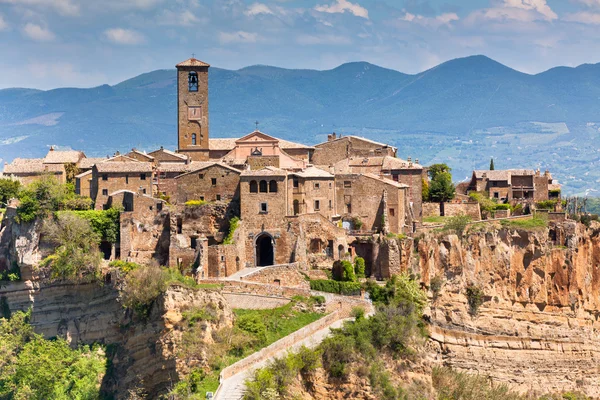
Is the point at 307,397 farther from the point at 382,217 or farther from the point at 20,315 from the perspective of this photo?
the point at 20,315

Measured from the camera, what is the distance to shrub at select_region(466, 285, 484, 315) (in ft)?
219

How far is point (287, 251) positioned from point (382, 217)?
7635 mm

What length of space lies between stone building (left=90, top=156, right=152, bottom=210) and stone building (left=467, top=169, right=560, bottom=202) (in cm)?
2895

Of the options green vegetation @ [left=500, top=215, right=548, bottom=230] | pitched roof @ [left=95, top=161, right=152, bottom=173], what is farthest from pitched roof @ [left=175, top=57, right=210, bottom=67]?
green vegetation @ [left=500, top=215, right=548, bottom=230]

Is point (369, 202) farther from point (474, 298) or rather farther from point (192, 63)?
point (192, 63)

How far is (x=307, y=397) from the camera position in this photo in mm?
48594

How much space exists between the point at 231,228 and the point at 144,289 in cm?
757

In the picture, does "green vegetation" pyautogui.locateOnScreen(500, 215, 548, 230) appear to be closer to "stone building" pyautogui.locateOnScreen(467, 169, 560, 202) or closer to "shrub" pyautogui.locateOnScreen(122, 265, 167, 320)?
"stone building" pyautogui.locateOnScreen(467, 169, 560, 202)

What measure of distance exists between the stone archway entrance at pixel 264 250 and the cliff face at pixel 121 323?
6.67 meters

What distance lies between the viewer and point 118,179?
2516 inches

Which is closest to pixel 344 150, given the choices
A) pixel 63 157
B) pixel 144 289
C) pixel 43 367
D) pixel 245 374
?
pixel 63 157

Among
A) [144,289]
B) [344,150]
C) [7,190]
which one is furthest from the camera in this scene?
[344,150]

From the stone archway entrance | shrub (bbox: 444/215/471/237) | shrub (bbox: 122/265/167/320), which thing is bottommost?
shrub (bbox: 122/265/167/320)

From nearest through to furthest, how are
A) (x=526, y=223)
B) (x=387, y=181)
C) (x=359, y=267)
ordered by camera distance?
1. (x=359, y=267)
2. (x=387, y=181)
3. (x=526, y=223)
